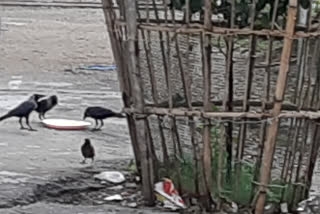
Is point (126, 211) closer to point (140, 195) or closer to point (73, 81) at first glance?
point (140, 195)

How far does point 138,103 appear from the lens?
16.0 ft

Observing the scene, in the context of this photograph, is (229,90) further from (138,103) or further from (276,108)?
(138,103)

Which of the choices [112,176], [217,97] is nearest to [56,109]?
[112,176]

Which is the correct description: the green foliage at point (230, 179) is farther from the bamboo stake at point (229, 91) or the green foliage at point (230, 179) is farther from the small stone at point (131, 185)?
the small stone at point (131, 185)

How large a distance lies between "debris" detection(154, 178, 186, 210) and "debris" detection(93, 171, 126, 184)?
0.53 meters

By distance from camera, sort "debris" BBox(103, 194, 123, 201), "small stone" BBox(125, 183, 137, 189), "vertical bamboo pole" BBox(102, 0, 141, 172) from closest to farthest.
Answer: "vertical bamboo pole" BBox(102, 0, 141, 172)
"debris" BBox(103, 194, 123, 201)
"small stone" BBox(125, 183, 137, 189)

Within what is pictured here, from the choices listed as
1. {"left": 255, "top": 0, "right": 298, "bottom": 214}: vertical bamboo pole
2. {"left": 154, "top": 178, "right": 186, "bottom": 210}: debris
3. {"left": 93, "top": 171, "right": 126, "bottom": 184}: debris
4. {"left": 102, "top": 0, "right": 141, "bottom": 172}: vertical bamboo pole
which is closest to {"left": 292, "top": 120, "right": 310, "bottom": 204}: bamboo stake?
{"left": 255, "top": 0, "right": 298, "bottom": 214}: vertical bamboo pole

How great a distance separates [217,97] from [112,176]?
41.8 inches

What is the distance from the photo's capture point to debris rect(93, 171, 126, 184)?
557 centimetres

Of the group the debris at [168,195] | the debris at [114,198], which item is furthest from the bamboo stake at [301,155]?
the debris at [114,198]

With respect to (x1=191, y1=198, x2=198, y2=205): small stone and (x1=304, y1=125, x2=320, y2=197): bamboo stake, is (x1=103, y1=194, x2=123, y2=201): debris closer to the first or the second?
(x1=191, y1=198, x2=198, y2=205): small stone

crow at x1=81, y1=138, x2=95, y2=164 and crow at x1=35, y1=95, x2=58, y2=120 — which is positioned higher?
crow at x1=81, y1=138, x2=95, y2=164

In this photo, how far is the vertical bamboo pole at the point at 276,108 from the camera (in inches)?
175

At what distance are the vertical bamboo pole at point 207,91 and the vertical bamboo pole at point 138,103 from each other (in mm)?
346
